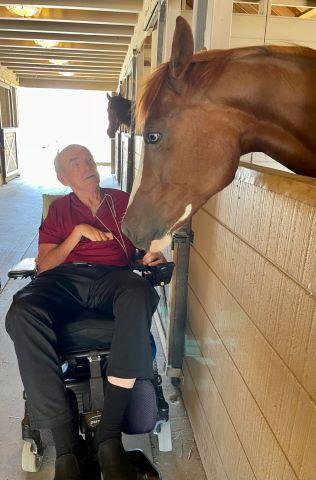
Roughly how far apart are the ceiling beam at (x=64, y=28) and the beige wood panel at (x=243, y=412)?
14.3ft

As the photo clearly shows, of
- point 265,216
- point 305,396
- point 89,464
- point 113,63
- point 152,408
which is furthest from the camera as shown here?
point 113,63

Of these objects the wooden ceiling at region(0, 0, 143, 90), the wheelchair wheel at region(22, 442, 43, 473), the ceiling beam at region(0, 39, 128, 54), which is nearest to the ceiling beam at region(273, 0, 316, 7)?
the wooden ceiling at region(0, 0, 143, 90)

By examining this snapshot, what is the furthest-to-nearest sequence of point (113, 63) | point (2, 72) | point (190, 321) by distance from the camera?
point (2, 72), point (113, 63), point (190, 321)

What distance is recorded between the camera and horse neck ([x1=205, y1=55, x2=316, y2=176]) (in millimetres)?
885

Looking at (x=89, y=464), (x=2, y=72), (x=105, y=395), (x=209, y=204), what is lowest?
(x=89, y=464)

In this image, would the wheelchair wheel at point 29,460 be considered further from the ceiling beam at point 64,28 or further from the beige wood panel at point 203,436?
the ceiling beam at point 64,28

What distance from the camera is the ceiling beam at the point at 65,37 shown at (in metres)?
A: 5.10

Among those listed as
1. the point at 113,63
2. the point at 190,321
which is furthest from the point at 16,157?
the point at 190,321

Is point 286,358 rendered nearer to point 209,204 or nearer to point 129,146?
point 209,204

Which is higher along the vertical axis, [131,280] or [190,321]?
[131,280]

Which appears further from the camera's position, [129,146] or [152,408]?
[129,146]

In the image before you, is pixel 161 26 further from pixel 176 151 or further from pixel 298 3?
pixel 176 151

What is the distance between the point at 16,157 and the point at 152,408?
30.2 feet

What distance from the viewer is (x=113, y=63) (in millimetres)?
7336
